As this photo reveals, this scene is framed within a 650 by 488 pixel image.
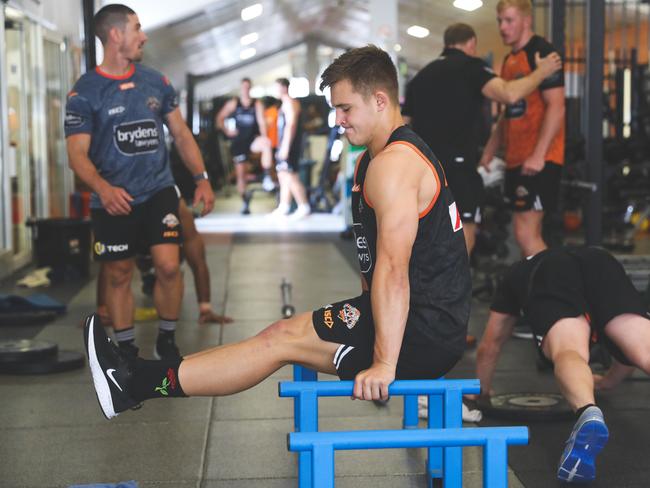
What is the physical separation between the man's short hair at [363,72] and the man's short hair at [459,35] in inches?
89.3

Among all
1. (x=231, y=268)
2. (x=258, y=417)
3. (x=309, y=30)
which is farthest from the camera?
(x=309, y=30)

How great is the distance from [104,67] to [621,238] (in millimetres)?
6660

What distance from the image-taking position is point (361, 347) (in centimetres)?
278

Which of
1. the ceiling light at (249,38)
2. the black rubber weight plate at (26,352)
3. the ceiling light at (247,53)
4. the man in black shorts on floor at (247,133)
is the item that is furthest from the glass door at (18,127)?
the ceiling light at (247,53)

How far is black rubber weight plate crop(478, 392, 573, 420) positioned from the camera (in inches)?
152

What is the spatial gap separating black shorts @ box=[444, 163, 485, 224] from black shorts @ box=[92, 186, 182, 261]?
4.34 ft

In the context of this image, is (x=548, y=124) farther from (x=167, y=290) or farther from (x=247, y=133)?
(x=247, y=133)

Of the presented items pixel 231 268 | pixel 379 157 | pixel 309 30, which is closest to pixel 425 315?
pixel 379 157

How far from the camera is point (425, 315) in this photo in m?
2.77

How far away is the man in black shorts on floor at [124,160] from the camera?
4.51m

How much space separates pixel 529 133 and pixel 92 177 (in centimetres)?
218

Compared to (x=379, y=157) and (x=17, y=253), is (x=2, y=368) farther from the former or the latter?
(x=17, y=253)

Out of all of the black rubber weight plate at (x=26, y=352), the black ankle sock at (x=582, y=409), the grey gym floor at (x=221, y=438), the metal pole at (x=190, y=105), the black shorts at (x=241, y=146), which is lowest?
the grey gym floor at (x=221, y=438)

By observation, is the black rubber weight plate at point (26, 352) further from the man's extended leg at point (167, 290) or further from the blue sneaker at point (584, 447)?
the blue sneaker at point (584, 447)
